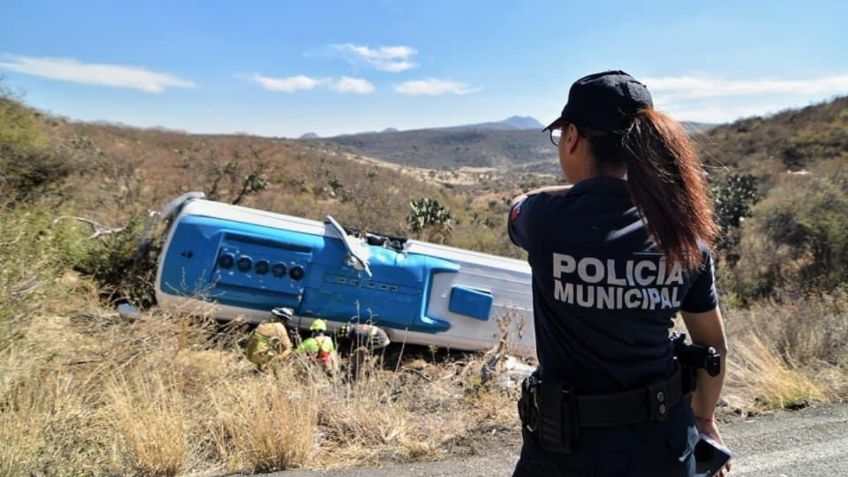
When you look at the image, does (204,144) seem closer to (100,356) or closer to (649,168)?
(100,356)

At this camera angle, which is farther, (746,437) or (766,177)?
(766,177)

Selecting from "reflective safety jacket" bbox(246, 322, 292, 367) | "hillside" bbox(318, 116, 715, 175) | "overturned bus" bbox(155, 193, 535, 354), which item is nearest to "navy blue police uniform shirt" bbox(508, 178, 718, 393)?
"reflective safety jacket" bbox(246, 322, 292, 367)

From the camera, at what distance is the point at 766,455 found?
134 inches

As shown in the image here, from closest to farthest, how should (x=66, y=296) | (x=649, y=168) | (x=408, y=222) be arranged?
(x=649, y=168), (x=66, y=296), (x=408, y=222)

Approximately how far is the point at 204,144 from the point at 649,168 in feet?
159

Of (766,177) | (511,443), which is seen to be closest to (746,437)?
(511,443)

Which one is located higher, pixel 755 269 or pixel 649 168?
pixel 649 168

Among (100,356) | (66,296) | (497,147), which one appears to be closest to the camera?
(100,356)

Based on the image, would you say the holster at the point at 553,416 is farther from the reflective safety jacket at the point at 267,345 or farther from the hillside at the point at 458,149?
the hillside at the point at 458,149

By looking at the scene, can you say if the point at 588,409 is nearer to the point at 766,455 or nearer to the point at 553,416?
the point at 553,416

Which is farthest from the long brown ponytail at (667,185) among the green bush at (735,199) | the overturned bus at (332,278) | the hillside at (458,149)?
the hillside at (458,149)

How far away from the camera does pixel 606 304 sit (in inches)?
53.7

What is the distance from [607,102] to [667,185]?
0.26m

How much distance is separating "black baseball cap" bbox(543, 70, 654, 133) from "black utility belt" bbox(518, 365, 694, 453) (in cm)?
68
